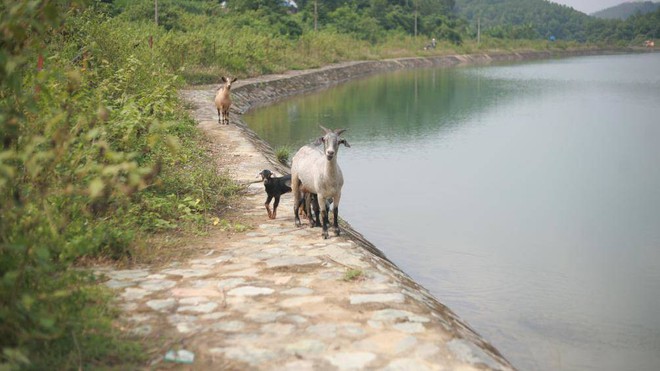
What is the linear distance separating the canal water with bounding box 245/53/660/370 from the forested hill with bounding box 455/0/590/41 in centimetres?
10687

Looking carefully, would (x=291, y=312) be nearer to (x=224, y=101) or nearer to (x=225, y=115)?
(x=224, y=101)

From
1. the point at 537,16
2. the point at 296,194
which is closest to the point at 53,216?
the point at 296,194

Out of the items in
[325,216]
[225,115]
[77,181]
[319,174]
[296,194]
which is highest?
[77,181]

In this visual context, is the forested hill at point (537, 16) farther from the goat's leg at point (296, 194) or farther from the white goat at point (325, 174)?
the white goat at point (325, 174)

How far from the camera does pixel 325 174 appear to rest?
8102 millimetres

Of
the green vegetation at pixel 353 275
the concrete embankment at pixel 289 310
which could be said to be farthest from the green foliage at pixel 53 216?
the green vegetation at pixel 353 275

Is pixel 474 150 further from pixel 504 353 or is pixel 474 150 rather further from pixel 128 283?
pixel 128 283

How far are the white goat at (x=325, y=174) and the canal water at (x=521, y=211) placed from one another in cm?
207

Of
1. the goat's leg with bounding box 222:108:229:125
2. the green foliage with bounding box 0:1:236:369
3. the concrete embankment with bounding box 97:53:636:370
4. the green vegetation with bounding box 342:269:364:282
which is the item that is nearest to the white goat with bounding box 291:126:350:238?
the concrete embankment with bounding box 97:53:636:370

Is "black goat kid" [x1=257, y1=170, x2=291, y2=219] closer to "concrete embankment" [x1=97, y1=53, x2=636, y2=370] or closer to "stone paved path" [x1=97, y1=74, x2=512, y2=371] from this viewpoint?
"concrete embankment" [x1=97, y1=53, x2=636, y2=370]

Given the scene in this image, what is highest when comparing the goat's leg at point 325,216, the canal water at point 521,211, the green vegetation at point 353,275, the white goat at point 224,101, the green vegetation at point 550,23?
the green vegetation at point 550,23

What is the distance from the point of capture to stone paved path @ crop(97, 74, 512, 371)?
493 cm

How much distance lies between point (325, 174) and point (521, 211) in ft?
21.8

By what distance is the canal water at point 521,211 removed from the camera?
8.59 m
